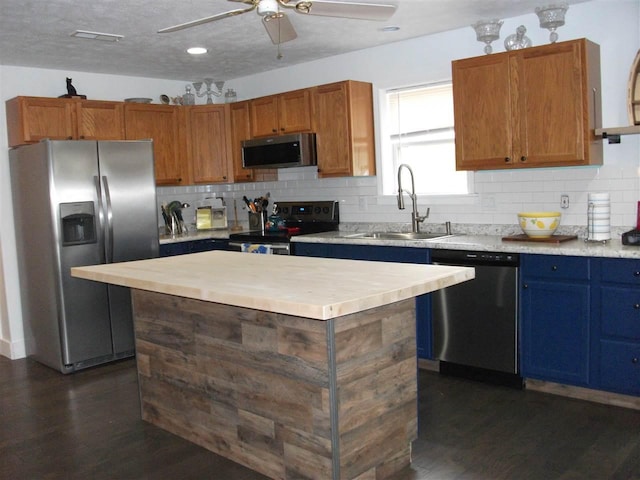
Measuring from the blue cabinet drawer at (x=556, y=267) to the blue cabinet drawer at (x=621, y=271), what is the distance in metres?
0.09

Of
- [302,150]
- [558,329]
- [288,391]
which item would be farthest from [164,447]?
[302,150]

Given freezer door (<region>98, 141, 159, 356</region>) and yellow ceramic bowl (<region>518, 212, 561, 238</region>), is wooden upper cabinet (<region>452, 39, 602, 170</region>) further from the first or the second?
freezer door (<region>98, 141, 159, 356</region>)

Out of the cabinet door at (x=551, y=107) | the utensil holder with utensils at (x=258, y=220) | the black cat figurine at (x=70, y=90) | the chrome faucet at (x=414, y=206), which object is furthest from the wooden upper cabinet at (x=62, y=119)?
the cabinet door at (x=551, y=107)

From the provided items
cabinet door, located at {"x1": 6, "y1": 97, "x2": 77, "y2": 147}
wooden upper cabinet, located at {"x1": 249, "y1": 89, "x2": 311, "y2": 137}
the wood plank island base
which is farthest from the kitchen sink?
cabinet door, located at {"x1": 6, "y1": 97, "x2": 77, "y2": 147}

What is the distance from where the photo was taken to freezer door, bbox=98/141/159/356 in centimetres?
494

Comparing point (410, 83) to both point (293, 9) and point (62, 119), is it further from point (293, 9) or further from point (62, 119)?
point (62, 119)

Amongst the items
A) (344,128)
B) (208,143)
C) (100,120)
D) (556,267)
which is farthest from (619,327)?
(100,120)

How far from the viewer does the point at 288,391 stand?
8.86ft

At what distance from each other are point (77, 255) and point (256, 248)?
1.47 meters

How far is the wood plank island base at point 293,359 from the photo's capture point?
2525mm

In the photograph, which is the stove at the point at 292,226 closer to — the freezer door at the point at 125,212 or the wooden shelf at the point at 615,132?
the freezer door at the point at 125,212

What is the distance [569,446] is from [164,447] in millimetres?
2075

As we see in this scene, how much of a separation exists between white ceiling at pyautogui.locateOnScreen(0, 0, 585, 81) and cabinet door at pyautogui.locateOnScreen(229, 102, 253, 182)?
1.32ft

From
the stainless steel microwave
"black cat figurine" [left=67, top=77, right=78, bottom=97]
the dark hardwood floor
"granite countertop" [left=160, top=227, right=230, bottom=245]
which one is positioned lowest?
the dark hardwood floor
